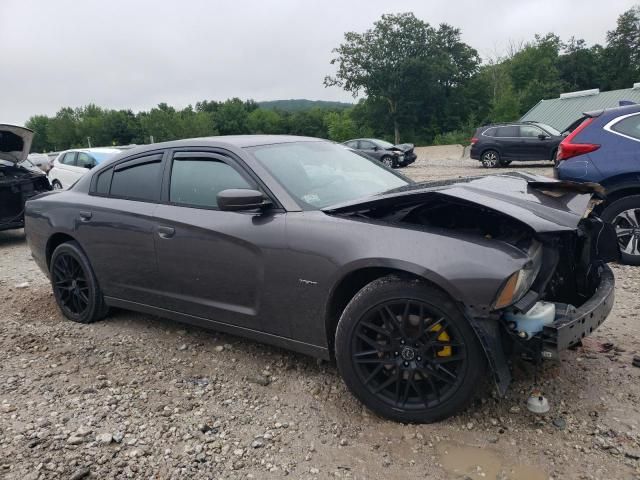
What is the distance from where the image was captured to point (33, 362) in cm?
375

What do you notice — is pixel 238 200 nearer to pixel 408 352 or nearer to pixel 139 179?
pixel 408 352

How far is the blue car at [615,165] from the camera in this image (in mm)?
5207

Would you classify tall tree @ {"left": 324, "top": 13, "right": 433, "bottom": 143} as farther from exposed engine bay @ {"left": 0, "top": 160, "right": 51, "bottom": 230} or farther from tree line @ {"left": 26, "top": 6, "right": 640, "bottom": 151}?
exposed engine bay @ {"left": 0, "top": 160, "right": 51, "bottom": 230}

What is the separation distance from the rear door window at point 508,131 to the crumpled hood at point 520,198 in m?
16.4

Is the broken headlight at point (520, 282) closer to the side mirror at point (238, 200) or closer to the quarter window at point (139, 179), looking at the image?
the side mirror at point (238, 200)

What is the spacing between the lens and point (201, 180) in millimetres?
3594

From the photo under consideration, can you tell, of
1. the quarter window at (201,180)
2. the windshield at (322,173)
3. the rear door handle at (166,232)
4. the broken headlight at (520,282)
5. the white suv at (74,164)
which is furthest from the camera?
the white suv at (74,164)

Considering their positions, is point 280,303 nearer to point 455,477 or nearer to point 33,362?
point 455,477

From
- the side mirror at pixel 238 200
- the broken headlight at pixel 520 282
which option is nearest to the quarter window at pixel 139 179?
the side mirror at pixel 238 200

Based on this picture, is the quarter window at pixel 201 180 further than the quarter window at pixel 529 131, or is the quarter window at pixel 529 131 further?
the quarter window at pixel 529 131

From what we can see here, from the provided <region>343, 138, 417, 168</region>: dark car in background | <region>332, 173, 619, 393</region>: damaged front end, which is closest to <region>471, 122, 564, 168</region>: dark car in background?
<region>343, 138, 417, 168</region>: dark car in background

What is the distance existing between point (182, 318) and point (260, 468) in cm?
150

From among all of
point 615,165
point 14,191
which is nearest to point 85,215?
point 14,191

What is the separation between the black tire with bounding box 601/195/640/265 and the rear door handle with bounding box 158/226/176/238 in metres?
4.27
